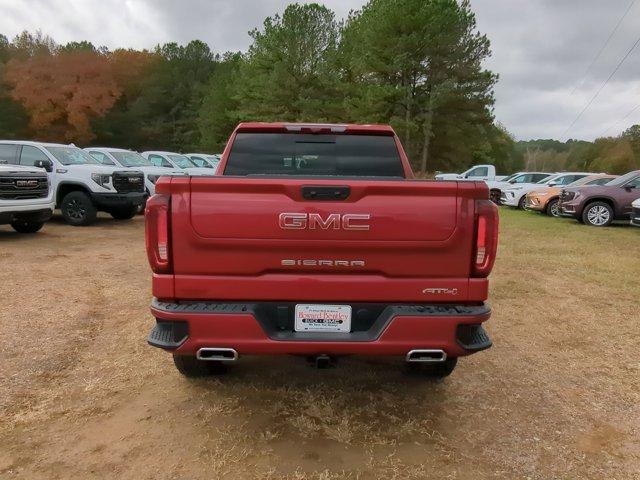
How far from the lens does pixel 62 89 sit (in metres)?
47.0

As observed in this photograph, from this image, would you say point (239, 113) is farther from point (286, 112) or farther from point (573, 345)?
point (573, 345)

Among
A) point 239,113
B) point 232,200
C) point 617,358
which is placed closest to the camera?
point 232,200

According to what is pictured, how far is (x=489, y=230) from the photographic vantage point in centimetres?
288

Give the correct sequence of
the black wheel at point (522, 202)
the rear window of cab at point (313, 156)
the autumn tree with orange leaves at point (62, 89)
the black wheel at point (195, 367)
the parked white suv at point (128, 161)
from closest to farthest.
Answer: the black wheel at point (195, 367)
the rear window of cab at point (313, 156)
the parked white suv at point (128, 161)
the black wheel at point (522, 202)
the autumn tree with orange leaves at point (62, 89)

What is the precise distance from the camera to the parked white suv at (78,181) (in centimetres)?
1155

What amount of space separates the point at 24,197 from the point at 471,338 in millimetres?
9269

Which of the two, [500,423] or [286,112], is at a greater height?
[286,112]

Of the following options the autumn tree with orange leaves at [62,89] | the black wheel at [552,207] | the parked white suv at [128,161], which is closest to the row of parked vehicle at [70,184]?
the parked white suv at [128,161]

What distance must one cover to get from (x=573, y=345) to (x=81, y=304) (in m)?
5.16

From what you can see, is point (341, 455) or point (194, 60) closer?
point (341, 455)

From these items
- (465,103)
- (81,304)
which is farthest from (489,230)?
(465,103)

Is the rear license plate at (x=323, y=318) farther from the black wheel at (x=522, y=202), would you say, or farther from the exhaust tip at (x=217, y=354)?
the black wheel at (x=522, y=202)

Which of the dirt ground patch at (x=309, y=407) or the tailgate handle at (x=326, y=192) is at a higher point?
the tailgate handle at (x=326, y=192)

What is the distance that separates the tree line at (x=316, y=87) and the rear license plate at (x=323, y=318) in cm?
3235
